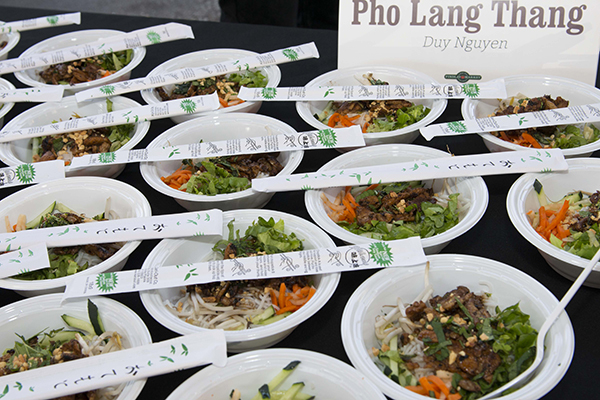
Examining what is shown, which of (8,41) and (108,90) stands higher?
(8,41)

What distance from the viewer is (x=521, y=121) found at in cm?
225

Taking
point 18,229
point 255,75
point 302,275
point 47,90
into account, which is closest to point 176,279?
point 302,275

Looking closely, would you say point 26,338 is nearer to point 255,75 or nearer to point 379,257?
point 379,257

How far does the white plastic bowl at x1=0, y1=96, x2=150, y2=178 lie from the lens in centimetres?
238

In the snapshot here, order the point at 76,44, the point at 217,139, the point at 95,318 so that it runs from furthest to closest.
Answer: the point at 76,44 → the point at 217,139 → the point at 95,318

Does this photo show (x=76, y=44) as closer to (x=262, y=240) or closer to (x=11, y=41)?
(x=11, y=41)

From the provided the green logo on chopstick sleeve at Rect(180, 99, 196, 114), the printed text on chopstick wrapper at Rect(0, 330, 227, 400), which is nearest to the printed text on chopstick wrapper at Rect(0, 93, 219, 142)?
the green logo on chopstick sleeve at Rect(180, 99, 196, 114)

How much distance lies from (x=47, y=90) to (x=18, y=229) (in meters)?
1.04

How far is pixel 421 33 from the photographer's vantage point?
2.64 metres

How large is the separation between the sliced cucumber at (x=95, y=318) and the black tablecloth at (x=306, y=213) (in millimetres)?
170

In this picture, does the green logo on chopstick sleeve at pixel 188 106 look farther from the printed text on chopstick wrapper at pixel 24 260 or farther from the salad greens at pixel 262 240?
the printed text on chopstick wrapper at pixel 24 260

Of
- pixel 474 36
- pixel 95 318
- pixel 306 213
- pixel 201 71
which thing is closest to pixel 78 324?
pixel 95 318

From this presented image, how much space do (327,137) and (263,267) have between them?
793 millimetres

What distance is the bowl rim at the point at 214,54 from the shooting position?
2604 millimetres
